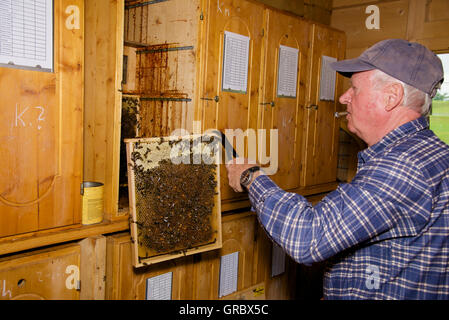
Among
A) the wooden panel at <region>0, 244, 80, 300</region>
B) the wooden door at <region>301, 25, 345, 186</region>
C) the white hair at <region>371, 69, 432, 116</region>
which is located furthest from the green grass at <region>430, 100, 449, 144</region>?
the wooden panel at <region>0, 244, 80, 300</region>

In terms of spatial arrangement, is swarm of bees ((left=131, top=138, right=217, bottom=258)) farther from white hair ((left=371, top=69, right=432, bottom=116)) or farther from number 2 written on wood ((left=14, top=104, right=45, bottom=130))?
white hair ((left=371, top=69, right=432, bottom=116))

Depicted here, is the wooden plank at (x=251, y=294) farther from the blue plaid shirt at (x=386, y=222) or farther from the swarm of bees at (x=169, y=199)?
the blue plaid shirt at (x=386, y=222)

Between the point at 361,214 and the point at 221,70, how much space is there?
4.85 ft

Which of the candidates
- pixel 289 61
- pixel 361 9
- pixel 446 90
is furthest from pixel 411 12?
pixel 289 61

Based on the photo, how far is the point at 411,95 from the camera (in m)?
1.47

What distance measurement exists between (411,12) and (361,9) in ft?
1.74

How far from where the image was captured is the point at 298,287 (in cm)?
341

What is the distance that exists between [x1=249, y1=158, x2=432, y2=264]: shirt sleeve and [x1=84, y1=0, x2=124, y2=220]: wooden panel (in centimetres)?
115

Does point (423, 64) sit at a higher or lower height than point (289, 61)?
lower

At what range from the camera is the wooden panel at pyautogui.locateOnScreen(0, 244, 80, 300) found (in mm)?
1808

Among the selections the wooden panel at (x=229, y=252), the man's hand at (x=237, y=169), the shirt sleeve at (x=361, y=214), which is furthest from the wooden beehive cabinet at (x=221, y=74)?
the shirt sleeve at (x=361, y=214)

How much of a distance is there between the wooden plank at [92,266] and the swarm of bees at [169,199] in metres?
0.25

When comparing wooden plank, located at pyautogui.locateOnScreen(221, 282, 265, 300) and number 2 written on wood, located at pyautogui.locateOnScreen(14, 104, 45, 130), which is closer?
number 2 written on wood, located at pyautogui.locateOnScreen(14, 104, 45, 130)

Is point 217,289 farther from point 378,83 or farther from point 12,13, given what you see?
point 12,13
